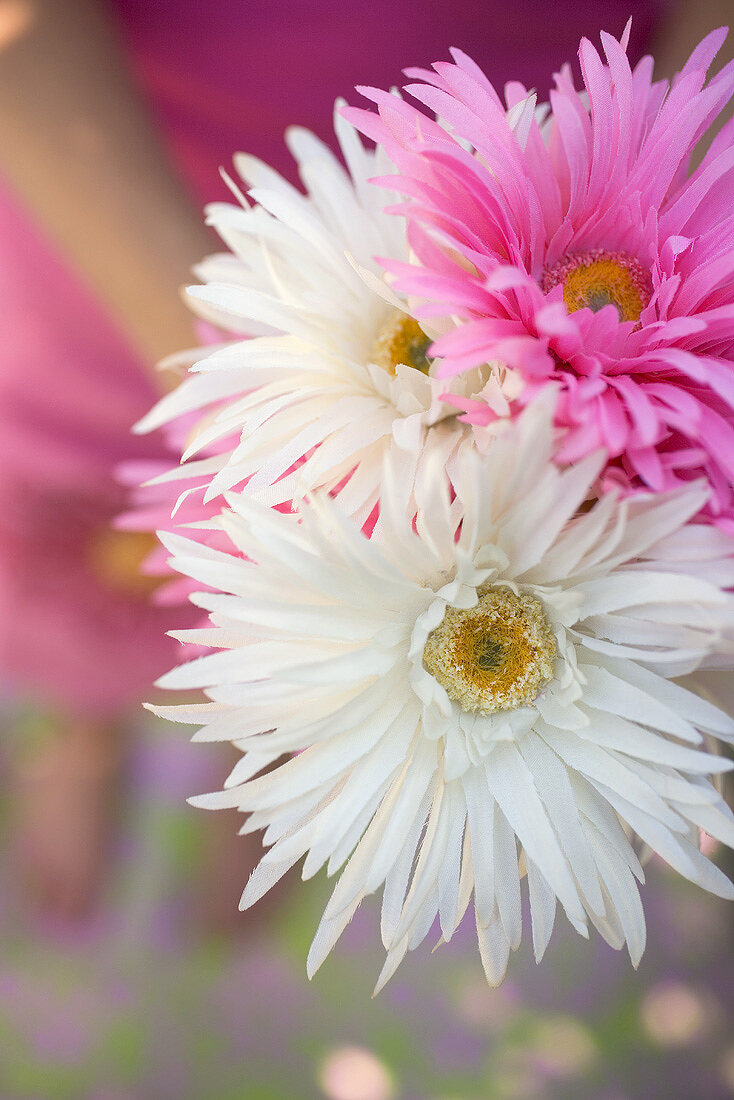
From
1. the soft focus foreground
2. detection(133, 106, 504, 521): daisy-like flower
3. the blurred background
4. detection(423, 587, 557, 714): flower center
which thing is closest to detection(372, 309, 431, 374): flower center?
detection(133, 106, 504, 521): daisy-like flower

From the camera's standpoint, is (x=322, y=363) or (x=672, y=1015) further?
(x=672, y=1015)

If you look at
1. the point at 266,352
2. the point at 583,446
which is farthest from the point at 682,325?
the point at 266,352

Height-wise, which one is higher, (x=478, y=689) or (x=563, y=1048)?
(x=478, y=689)

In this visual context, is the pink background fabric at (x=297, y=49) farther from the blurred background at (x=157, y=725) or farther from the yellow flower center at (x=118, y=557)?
the yellow flower center at (x=118, y=557)

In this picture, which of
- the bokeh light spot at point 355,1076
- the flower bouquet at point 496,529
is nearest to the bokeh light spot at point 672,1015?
the bokeh light spot at point 355,1076

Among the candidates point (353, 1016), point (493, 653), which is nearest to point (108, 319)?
point (493, 653)

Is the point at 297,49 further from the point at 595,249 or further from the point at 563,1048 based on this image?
the point at 563,1048
